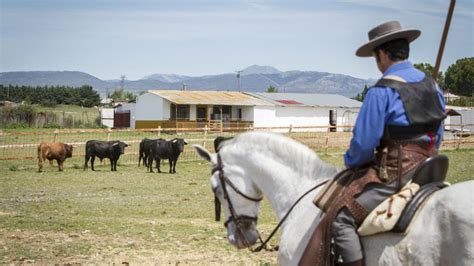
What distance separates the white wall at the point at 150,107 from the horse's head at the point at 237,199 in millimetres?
52100

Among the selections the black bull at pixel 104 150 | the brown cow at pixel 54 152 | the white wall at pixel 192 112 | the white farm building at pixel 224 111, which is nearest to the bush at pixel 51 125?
the white farm building at pixel 224 111

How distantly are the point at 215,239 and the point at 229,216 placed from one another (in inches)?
204

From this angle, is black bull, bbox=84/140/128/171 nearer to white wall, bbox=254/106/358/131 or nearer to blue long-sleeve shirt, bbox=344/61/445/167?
blue long-sleeve shirt, bbox=344/61/445/167

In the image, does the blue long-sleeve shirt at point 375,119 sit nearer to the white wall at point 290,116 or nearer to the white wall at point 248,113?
the white wall at point 290,116

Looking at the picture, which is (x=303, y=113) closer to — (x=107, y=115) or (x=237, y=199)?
(x=107, y=115)

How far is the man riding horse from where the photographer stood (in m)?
3.96

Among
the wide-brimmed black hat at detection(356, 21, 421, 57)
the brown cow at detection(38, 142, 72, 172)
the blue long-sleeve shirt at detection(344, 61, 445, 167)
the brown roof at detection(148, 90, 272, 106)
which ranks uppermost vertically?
the brown roof at detection(148, 90, 272, 106)

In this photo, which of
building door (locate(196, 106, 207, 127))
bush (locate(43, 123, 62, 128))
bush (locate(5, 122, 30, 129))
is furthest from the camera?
building door (locate(196, 106, 207, 127))

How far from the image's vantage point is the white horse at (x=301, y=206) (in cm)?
375

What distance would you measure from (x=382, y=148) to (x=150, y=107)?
181ft

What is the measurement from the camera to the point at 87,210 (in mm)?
13586

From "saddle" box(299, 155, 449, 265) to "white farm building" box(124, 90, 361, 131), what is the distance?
48.3m

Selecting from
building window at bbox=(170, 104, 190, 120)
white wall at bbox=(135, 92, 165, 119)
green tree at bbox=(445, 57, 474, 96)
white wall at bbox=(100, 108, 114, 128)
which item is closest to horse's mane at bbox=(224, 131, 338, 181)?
building window at bbox=(170, 104, 190, 120)

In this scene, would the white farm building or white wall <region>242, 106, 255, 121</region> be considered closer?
the white farm building
